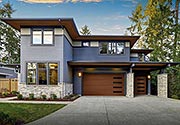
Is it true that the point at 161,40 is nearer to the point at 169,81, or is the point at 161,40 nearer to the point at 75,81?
the point at 169,81

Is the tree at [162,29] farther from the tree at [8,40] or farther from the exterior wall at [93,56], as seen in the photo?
the tree at [8,40]

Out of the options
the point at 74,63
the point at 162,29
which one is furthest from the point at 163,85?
the point at 162,29

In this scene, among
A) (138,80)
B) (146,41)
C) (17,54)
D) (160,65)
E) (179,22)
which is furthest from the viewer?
(17,54)

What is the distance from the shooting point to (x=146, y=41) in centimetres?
2802

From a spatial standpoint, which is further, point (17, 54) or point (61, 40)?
point (17, 54)

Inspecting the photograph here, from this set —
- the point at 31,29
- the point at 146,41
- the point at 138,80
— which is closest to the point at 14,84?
the point at 31,29

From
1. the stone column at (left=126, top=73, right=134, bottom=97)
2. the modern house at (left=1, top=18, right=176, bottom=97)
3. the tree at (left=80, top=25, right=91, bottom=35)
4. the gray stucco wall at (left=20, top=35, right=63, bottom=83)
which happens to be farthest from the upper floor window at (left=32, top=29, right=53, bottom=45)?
the tree at (left=80, top=25, right=91, bottom=35)

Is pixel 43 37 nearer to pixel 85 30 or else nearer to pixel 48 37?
pixel 48 37

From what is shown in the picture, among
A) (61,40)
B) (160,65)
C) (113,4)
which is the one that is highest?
(113,4)

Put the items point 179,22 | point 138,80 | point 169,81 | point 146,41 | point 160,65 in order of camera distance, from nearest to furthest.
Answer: point 160,65, point 169,81, point 138,80, point 179,22, point 146,41

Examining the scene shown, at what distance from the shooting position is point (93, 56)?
20781 mm

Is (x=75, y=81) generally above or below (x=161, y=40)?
below

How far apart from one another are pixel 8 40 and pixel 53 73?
78.1 feet

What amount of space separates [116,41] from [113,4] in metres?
4.97
